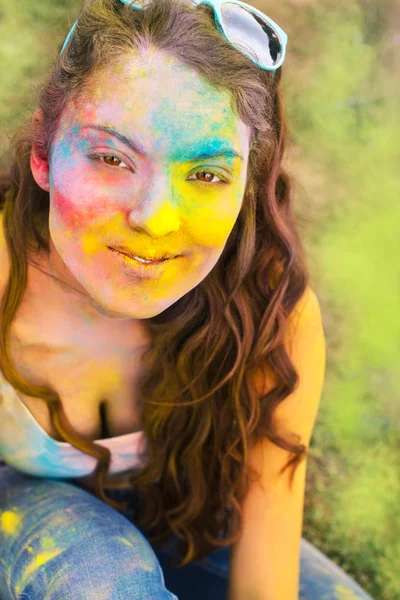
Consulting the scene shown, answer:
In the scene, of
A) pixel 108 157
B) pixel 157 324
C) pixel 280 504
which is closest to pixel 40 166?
pixel 108 157

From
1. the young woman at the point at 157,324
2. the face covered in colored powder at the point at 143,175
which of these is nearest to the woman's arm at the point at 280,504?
the young woman at the point at 157,324

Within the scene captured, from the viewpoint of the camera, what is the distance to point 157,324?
1.72 m

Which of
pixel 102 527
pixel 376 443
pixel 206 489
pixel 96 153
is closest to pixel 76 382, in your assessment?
pixel 102 527

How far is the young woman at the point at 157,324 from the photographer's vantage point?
1.32m

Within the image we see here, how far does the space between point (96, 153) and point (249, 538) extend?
3.50 ft

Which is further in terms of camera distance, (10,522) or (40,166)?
(10,522)

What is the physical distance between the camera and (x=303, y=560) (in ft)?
6.65

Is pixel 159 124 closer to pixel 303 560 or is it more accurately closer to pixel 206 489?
pixel 206 489

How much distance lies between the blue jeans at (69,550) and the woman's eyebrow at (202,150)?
89 centimetres

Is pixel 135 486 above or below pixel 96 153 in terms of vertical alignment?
below

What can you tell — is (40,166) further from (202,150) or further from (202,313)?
(202,313)

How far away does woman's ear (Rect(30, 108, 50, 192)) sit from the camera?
1.44 m

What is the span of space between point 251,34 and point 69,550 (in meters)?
1.16

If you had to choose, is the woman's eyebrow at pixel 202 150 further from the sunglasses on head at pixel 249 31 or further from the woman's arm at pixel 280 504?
the woman's arm at pixel 280 504
